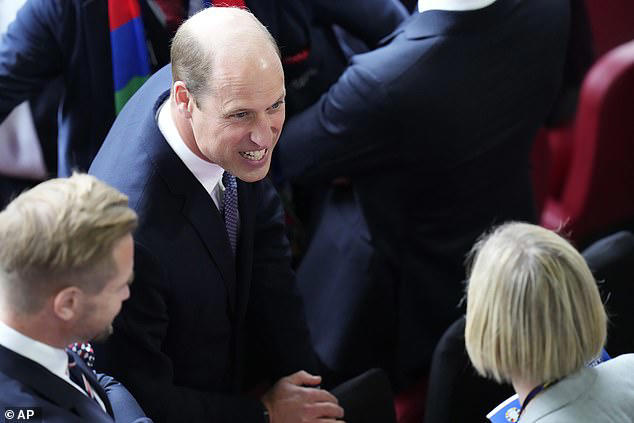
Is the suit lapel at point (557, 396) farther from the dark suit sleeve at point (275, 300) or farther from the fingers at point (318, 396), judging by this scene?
the dark suit sleeve at point (275, 300)

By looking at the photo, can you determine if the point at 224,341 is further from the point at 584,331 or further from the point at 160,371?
the point at 584,331

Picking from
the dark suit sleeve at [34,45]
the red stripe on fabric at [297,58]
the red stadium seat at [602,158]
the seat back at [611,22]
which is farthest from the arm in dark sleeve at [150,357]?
the seat back at [611,22]

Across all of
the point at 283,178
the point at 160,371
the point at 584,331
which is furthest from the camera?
the point at 283,178

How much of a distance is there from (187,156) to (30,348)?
463 mm

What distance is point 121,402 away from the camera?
160 centimetres

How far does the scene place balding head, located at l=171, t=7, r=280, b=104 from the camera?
5.19ft

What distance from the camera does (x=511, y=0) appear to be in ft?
7.13

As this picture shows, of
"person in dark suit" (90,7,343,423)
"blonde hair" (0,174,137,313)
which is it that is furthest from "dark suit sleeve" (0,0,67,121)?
"blonde hair" (0,174,137,313)

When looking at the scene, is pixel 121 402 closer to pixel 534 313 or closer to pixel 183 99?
pixel 183 99

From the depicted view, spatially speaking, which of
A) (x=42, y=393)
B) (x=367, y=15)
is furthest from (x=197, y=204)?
(x=367, y=15)

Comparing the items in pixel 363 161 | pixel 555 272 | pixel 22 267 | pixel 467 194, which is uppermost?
pixel 22 267

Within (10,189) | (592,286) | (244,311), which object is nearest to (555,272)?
(592,286)

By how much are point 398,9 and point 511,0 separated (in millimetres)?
311

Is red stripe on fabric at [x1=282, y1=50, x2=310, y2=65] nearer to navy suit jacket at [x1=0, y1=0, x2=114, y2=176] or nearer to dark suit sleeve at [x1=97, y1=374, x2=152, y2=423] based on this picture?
navy suit jacket at [x1=0, y1=0, x2=114, y2=176]
